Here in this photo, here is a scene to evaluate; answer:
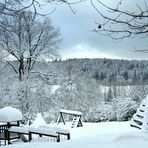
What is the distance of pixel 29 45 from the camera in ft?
79.0

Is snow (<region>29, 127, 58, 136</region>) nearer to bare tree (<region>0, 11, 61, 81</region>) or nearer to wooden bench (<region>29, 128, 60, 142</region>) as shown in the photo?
wooden bench (<region>29, 128, 60, 142</region>)

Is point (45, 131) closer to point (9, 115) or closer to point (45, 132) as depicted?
point (45, 132)

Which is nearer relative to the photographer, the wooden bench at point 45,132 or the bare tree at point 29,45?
the wooden bench at point 45,132

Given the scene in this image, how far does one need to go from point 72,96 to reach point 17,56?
1322cm

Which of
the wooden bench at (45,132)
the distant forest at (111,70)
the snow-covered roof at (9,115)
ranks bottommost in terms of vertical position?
the wooden bench at (45,132)

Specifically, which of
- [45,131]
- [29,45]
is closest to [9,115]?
[45,131]

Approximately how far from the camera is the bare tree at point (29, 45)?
2347 centimetres

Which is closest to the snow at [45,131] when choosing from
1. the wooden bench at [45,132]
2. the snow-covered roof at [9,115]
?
the wooden bench at [45,132]

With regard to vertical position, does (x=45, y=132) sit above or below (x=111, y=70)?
below

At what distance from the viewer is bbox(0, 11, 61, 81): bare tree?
23469 millimetres

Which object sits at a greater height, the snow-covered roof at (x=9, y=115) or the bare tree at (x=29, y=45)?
the bare tree at (x=29, y=45)

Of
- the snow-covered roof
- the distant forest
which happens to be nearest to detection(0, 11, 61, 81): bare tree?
the snow-covered roof

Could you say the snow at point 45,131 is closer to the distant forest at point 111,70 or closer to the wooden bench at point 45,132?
the wooden bench at point 45,132

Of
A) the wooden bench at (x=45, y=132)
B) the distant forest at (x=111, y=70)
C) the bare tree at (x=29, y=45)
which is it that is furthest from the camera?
the distant forest at (x=111, y=70)
